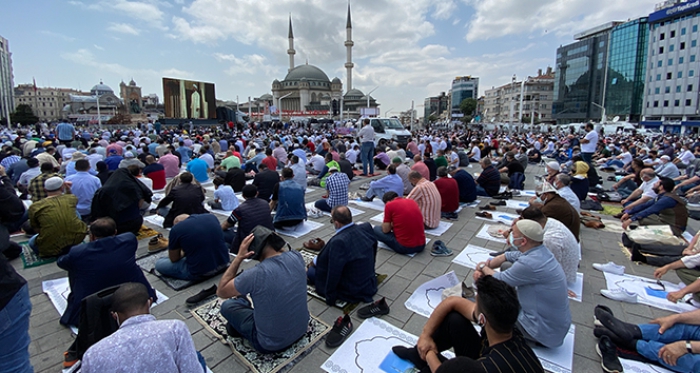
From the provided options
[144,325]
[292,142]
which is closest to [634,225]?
[144,325]

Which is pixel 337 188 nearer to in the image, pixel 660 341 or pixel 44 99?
pixel 660 341

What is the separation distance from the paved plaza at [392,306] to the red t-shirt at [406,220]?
0.98ft

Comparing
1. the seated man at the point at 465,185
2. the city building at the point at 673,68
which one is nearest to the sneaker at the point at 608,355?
the seated man at the point at 465,185

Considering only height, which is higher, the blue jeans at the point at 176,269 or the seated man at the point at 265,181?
→ the seated man at the point at 265,181

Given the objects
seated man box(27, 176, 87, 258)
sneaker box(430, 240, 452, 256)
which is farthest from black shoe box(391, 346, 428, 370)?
seated man box(27, 176, 87, 258)

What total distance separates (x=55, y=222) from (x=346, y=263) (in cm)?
418

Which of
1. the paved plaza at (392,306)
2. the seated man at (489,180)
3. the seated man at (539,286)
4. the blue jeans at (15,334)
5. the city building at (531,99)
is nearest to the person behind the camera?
the blue jeans at (15,334)

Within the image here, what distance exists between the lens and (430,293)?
3.96 metres

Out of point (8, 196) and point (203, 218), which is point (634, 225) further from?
point (8, 196)

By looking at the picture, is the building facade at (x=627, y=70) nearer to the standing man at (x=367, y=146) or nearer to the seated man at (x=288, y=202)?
the standing man at (x=367, y=146)

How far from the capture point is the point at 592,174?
9672mm

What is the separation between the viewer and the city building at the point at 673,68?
48188mm

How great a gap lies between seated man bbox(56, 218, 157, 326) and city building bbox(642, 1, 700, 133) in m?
63.8

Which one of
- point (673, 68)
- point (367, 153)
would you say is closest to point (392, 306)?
point (367, 153)
